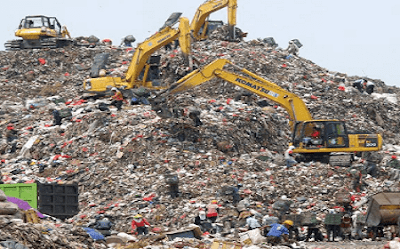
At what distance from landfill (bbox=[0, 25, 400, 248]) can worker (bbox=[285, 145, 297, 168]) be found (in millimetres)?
225

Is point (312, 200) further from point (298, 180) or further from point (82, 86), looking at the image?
point (82, 86)

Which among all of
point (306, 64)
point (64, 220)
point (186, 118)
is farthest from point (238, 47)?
point (64, 220)

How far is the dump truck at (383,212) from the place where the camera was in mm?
15641

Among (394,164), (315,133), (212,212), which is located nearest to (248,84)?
(315,133)

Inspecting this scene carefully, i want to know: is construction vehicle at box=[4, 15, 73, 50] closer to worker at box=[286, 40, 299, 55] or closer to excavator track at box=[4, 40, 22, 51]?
excavator track at box=[4, 40, 22, 51]

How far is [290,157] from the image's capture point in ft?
72.1

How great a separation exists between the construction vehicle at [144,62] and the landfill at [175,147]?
1.80 ft

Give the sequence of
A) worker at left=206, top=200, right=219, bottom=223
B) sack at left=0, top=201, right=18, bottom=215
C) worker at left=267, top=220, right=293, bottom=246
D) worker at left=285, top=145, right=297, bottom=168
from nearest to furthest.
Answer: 1. sack at left=0, top=201, right=18, bottom=215
2. worker at left=267, top=220, right=293, bottom=246
3. worker at left=206, top=200, right=219, bottom=223
4. worker at left=285, top=145, right=297, bottom=168

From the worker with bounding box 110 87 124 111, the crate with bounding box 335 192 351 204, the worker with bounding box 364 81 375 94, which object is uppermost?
the worker with bounding box 364 81 375 94

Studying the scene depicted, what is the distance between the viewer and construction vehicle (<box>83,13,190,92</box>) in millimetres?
25688

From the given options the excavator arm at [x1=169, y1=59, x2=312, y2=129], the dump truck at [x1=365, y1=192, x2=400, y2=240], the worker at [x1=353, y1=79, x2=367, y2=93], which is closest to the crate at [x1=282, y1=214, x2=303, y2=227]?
the dump truck at [x1=365, y1=192, x2=400, y2=240]

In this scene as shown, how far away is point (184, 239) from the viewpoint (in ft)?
46.2

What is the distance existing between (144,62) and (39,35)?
846 cm

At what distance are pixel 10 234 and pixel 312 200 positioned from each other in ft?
29.8
